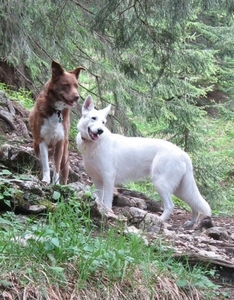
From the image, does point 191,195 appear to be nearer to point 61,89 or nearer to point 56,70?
point 61,89

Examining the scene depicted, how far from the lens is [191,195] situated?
7.10m

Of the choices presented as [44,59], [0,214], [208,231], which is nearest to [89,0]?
[44,59]

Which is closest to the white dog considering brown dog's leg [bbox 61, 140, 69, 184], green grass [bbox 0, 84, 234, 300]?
brown dog's leg [bbox 61, 140, 69, 184]

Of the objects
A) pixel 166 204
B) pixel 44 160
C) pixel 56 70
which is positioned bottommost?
pixel 166 204

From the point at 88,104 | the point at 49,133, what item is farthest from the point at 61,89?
the point at 49,133

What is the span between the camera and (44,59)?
407 inches

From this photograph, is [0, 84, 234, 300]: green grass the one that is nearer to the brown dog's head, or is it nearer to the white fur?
the white fur

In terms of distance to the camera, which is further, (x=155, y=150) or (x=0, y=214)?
(x=155, y=150)

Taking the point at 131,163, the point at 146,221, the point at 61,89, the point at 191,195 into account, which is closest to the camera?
the point at 146,221

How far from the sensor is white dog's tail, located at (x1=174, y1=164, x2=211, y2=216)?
277 inches

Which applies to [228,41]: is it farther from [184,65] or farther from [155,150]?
[155,150]

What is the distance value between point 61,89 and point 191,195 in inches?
91.0

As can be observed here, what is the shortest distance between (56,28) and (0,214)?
513cm

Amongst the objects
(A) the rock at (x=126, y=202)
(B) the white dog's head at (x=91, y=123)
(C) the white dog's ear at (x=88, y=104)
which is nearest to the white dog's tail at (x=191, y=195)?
(A) the rock at (x=126, y=202)
